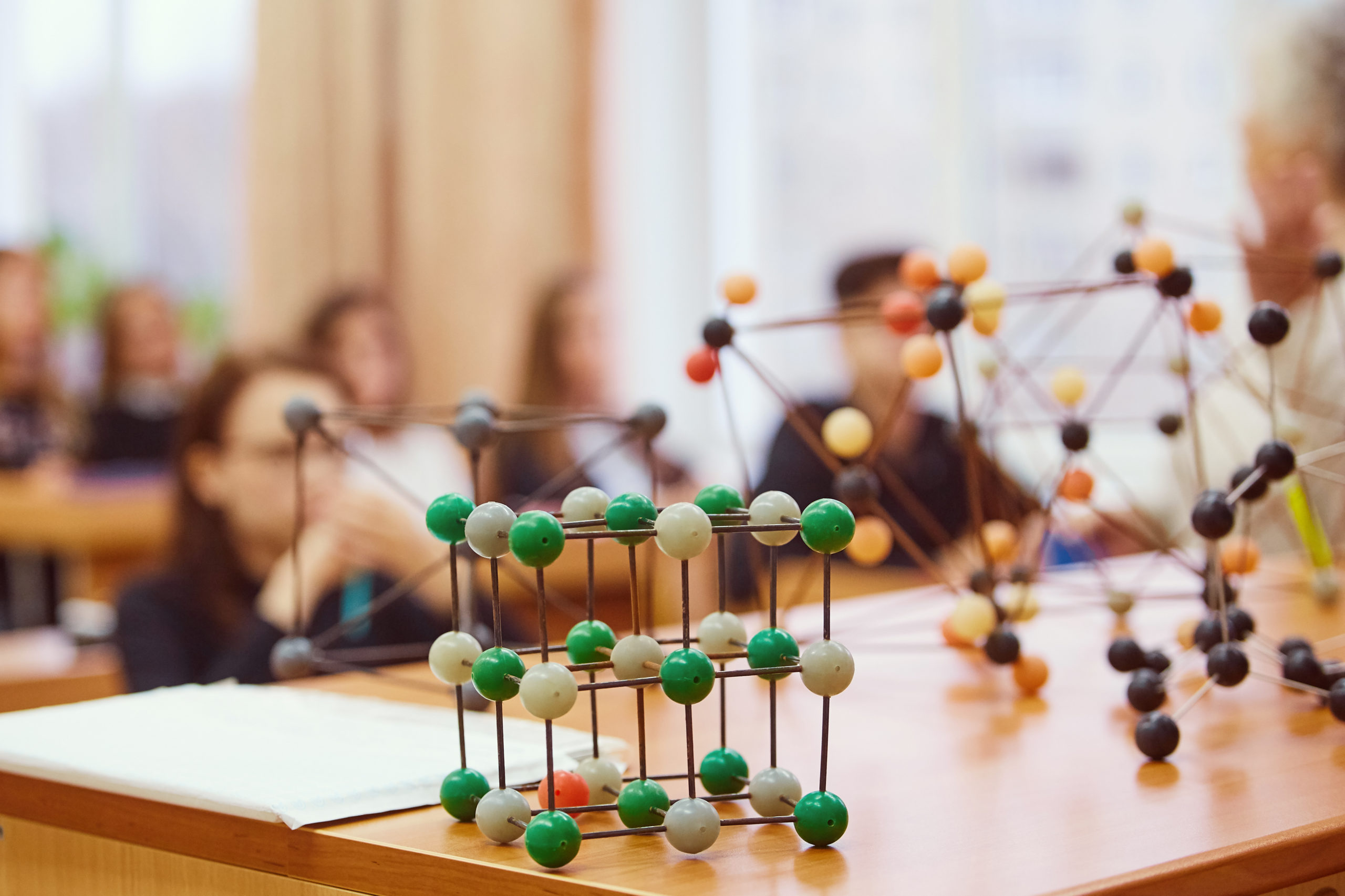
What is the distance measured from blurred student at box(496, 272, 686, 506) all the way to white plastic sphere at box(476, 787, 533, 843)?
237cm

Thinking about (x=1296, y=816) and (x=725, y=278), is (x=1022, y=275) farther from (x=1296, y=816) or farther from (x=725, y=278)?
(x=1296, y=816)

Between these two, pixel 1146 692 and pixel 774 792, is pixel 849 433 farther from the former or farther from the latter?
pixel 774 792

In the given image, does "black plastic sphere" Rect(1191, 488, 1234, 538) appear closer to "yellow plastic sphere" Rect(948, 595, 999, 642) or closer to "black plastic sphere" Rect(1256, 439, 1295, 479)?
"black plastic sphere" Rect(1256, 439, 1295, 479)

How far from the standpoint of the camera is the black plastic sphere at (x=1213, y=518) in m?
0.67

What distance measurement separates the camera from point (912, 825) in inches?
21.1

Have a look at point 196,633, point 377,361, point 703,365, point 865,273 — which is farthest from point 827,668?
point 377,361

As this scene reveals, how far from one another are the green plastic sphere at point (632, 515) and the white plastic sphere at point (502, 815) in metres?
0.11

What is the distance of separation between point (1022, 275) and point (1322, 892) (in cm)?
277

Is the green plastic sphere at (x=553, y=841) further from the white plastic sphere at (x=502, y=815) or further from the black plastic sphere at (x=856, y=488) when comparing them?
the black plastic sphere at (x=856, y=488)

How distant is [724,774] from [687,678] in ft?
0.30

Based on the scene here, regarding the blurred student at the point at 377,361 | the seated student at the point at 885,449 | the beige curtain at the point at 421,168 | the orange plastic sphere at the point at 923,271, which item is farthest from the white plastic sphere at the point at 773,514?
the beige curtain at the point at 421,168

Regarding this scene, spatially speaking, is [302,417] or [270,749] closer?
[270,749]

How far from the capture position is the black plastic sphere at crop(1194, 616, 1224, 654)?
2.49 feet

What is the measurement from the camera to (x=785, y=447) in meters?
2.28
